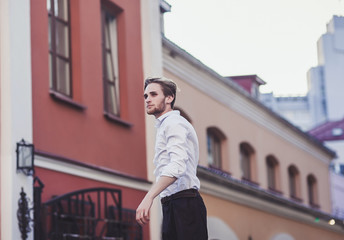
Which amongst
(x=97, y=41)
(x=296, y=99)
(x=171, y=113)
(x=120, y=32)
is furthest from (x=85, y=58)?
(x=296, y=99)

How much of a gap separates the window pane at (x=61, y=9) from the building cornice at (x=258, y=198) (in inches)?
265

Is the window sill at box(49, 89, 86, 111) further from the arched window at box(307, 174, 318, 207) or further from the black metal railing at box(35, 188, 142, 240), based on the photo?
the arched window at box(307, 174, 318, 207)

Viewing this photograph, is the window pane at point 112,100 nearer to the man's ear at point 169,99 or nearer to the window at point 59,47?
the window at point 59,47

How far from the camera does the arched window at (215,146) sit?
2431cm

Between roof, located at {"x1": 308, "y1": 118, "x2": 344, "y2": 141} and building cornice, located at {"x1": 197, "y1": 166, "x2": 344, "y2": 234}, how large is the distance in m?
14.8

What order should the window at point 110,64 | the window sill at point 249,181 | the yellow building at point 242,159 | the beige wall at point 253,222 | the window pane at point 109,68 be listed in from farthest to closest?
the window sill at point 249,181
the beige wall at point 253,222
the yellow building at point 242,159
the window pane at point 109,68
the window at point 110,64

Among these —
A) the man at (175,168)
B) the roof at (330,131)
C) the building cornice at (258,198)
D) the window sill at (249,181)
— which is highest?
the roof at (330,131)

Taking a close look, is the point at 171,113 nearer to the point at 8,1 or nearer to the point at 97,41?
the point at 8,1

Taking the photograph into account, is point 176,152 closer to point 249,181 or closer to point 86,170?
point 86,170

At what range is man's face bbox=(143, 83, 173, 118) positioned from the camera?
7.01 meters

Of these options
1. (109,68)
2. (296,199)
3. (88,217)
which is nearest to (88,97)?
(109,68)

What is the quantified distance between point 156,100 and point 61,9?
29.6 feet

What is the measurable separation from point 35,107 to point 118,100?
11.4 feet

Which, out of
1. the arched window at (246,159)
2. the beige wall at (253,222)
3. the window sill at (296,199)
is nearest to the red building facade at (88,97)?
the beige wall at (253,222)
